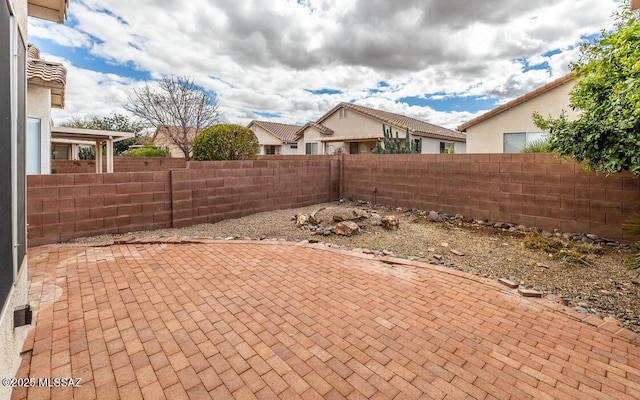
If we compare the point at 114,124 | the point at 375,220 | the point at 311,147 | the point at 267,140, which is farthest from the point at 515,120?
the point at 114,124

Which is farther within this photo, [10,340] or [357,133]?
[357,133]

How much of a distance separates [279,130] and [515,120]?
24936mm

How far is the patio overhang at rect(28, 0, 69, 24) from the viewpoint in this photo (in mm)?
5934

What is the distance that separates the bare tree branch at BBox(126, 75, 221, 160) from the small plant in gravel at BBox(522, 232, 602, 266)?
19.1 metres

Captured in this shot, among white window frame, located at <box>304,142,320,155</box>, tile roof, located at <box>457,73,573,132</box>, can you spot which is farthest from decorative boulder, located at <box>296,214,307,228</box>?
white window frame, located at <box>304,142,320,155</box>

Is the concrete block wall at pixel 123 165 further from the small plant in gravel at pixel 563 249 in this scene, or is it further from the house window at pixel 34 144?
the small plant in gravel at pixel 563 249

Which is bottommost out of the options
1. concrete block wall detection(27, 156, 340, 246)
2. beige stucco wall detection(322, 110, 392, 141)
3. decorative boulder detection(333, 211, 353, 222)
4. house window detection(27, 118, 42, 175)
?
decorative boulder detection(333, 211, 353, 222)

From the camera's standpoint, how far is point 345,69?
22.4 m

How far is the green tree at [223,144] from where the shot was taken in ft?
32.5

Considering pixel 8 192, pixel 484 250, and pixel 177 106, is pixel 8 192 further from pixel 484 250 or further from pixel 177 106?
pixel 177 106

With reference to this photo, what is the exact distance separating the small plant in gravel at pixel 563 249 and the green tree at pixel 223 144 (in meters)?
8.18

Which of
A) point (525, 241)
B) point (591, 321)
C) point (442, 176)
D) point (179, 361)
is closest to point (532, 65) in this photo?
point (442, 176)

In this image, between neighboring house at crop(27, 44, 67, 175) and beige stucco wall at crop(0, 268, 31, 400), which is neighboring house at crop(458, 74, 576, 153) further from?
neighboring house at crop(27, 44, 67, 175)

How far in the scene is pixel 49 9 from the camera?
622 cm
